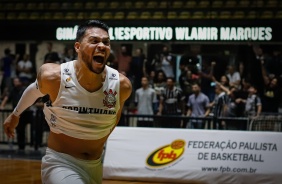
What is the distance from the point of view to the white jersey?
3.66 m

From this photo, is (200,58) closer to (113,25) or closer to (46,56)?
(113,25)

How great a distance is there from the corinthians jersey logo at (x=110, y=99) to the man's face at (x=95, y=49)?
245mm

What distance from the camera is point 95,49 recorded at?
11.6 feet

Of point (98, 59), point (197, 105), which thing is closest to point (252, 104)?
point (197, 105)

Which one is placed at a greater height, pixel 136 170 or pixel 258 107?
pixel 258 107

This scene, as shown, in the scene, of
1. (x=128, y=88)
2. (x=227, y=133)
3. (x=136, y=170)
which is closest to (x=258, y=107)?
(x=227, y=133)

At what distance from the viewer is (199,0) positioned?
48.9 feet

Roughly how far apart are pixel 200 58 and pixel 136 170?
19.8ft

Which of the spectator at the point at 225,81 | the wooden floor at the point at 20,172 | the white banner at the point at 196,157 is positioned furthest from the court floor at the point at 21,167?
the spectator at the point at 225,81

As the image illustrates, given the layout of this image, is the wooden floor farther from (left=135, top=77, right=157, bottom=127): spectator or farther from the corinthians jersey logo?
the corinthians jersey logo

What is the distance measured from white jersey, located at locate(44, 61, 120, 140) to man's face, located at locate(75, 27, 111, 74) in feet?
0.63

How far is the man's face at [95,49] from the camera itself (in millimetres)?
3539

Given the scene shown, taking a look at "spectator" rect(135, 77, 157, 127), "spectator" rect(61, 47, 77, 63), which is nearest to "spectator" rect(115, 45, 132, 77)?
"spectator" rect(61, 47, 77, 63)

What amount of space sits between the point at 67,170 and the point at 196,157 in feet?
16.5
